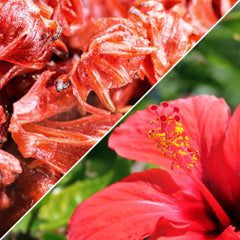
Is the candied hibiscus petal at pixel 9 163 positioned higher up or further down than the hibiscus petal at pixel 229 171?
higher up

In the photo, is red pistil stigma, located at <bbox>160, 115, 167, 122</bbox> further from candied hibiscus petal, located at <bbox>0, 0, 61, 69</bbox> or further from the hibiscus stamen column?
candied hibiscus petal, located at <bbox>0, 0, 61, 69</bbox>

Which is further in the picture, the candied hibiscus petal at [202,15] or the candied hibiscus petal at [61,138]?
the candied hibiscus petal at [202,15]

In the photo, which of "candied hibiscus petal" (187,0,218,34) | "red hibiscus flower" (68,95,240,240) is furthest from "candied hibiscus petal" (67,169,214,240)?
"candied hibiscus petal" (187,0,218,34)

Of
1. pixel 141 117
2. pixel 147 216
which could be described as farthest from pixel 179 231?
pixel 141 117

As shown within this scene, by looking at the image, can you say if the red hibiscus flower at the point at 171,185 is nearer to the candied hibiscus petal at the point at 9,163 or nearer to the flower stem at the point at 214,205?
the flower stem at the point at 214,205

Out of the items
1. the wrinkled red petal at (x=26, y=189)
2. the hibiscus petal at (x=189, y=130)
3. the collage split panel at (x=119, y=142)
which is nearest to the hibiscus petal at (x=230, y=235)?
the collage split panel at (x=119, y=142)

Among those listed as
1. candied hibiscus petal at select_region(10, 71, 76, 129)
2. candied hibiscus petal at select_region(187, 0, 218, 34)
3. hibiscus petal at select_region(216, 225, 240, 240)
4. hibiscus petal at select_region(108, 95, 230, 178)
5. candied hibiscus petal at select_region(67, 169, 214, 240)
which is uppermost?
candied hibiscus petal at select_region(187, 0, 218, 34)

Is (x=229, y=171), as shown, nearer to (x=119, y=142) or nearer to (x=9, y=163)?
(x=119, y=142)
